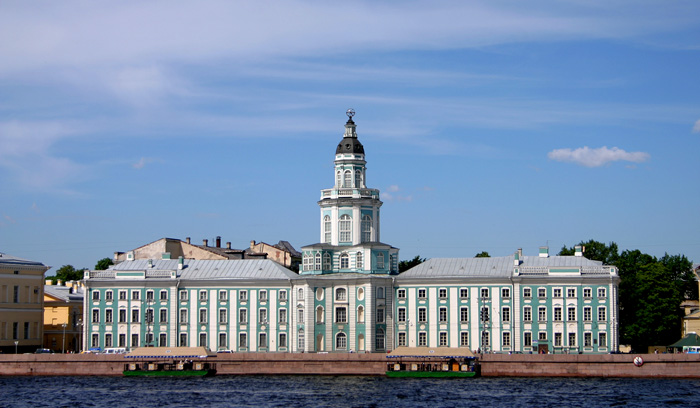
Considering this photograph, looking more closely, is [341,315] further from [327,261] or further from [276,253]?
[276,253]

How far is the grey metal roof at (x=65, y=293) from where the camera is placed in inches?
5413

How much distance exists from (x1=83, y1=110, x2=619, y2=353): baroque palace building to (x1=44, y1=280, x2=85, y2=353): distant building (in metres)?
14.7

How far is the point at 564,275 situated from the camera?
114 m

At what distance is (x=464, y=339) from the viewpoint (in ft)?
382

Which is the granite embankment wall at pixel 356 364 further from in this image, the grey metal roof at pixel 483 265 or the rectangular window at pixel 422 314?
the grey metal roof at pixel 483 265

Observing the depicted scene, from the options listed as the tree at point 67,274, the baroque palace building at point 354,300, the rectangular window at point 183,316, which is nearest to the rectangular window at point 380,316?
the baroque palace building at point 354,300

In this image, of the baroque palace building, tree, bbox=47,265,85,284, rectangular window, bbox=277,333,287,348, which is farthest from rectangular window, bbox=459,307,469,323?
tree, bbox=47,265,85,284

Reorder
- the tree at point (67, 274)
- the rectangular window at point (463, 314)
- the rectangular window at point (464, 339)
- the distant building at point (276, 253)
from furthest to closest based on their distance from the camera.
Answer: the tree at point (67, 274), the distant building at point (276, 253), the rectangular window at point (463, 314), the rectangular window at point (464, 339)

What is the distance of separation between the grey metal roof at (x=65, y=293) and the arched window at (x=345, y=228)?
111 ft

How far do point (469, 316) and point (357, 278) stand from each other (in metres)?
10.6

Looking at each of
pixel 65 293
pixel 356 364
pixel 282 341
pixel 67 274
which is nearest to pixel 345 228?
pixel 282 341

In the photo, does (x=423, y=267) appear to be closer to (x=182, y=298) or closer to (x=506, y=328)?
(x=506, y=328)

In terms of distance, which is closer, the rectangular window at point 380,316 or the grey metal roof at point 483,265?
the grey metal roof at point 483,265

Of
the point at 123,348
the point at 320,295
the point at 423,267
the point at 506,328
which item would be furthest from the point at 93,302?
the point at 506,328
